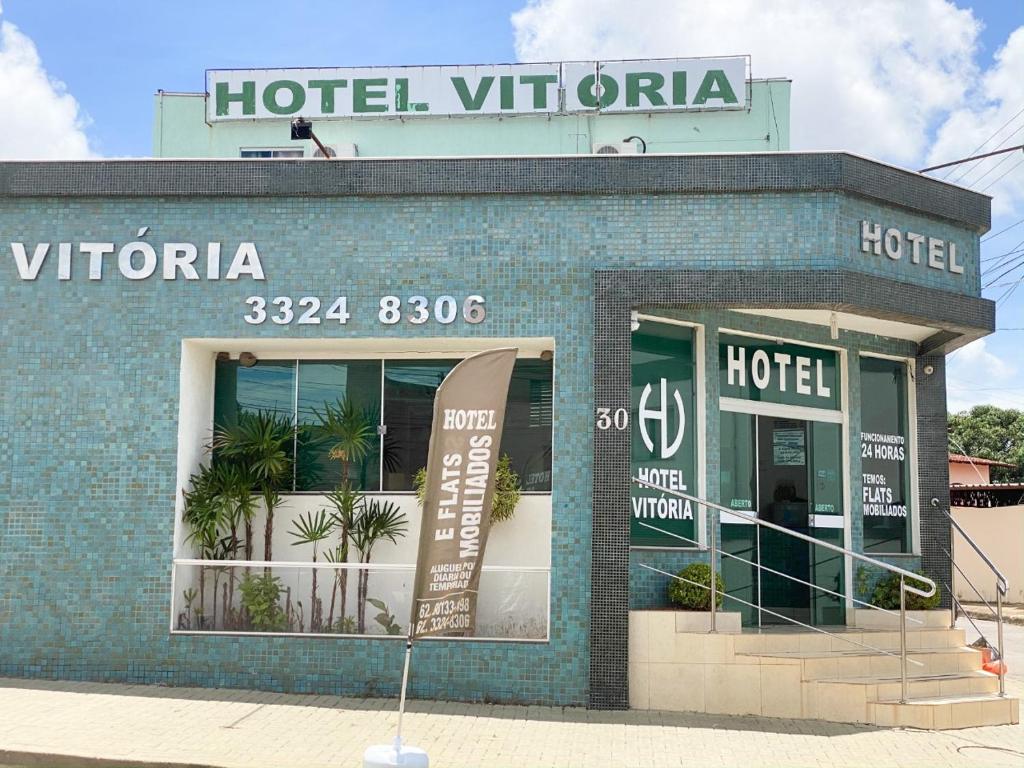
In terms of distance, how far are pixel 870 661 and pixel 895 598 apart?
1.91 metres

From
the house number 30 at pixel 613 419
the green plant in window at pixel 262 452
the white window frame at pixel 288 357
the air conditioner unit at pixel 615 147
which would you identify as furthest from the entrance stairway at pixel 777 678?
the air conditioner unit at pixel 615 147

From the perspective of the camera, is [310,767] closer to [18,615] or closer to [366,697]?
[366,697]

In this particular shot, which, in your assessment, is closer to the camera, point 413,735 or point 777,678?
point 413,735

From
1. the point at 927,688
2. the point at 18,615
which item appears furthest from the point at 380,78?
the point at 927,688

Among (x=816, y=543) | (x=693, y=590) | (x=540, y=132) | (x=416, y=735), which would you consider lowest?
(x=416, y=735)

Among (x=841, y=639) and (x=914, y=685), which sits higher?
(x=841, y=639)

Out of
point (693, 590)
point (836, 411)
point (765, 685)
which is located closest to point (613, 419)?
point (693, 590)

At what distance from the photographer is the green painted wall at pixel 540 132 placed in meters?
18.7

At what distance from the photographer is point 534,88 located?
17.9 m

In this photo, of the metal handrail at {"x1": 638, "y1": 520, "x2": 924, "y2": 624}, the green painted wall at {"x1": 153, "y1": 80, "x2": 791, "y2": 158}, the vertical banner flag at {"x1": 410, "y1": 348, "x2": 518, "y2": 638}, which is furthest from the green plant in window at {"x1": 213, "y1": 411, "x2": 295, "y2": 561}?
the green painted wall at {"x1": 153, "y1": 80, "x2": 791, "y2": 158}

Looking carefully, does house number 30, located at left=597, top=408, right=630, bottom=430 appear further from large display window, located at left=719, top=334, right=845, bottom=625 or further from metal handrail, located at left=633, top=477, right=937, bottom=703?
large display window, located at left=719, top=334, right=845, bottom=625

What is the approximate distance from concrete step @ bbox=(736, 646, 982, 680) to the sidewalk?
1.85ft

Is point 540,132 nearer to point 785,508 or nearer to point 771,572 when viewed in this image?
point 785,508

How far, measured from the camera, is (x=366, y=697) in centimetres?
1088
